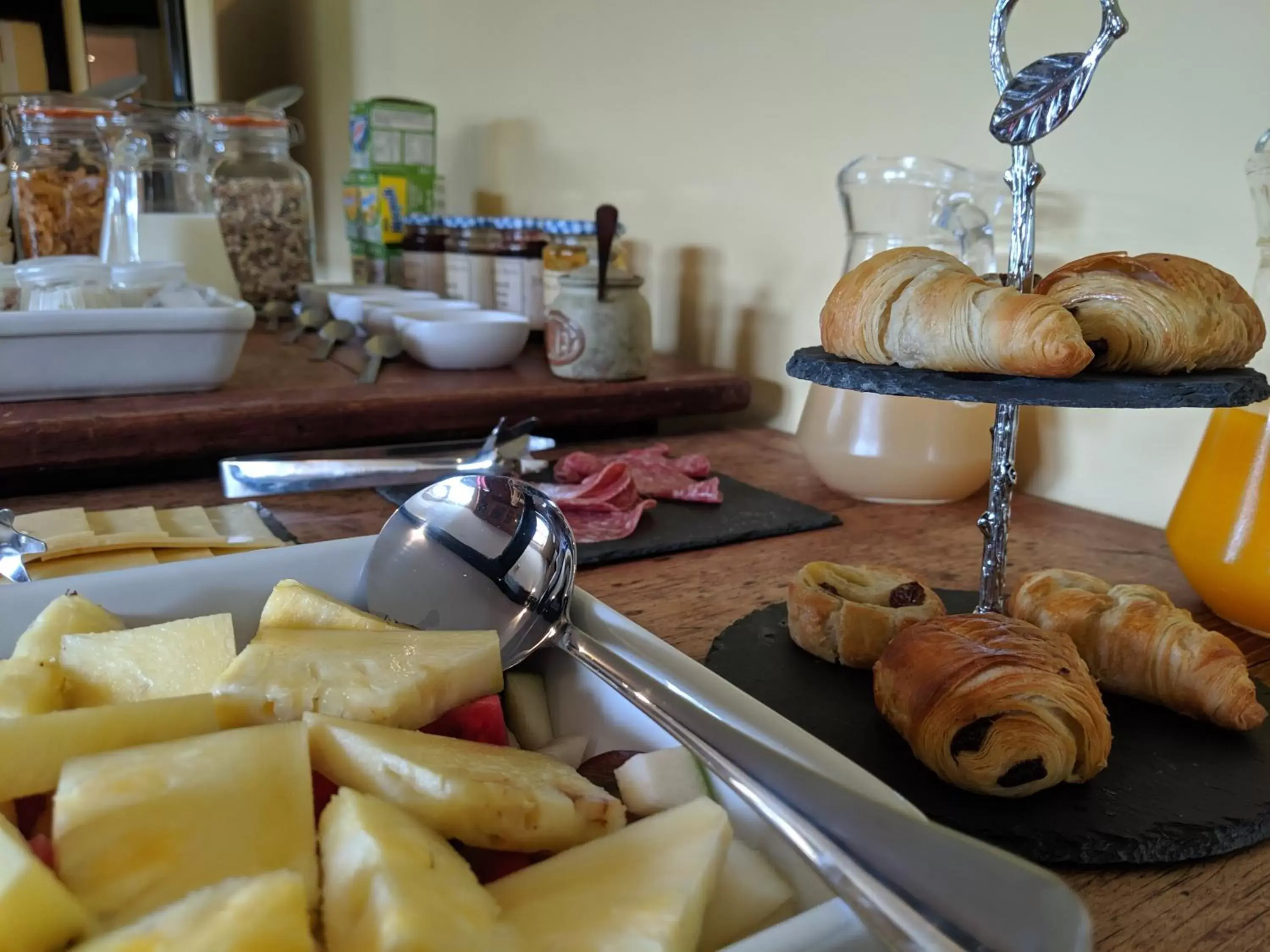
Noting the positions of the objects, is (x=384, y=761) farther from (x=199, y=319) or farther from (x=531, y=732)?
(x=199, y=319)

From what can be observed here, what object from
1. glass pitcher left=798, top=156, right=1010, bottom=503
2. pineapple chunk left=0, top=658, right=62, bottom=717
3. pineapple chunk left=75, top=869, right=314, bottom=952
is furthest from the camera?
glass pitcher left=798, top=156, right=1010, bottom=503

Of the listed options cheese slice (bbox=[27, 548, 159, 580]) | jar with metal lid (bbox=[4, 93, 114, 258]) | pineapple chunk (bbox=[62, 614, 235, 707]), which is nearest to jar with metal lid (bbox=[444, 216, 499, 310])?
jar with metal lid (bbox=[4, 93, 114, 258])

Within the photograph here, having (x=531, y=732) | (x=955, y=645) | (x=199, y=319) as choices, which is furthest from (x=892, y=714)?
(x=199, y=319)

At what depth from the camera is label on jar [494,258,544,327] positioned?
1.44 meters

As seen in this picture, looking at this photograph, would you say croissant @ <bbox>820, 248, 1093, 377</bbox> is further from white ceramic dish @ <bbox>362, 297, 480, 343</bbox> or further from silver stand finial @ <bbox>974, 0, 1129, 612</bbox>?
white ceramic dish @ <bbox>362, 297, 480, 343</bbox>

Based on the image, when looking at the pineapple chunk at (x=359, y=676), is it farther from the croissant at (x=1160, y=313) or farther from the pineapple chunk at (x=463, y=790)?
the croissant at (x=1160, y=313)

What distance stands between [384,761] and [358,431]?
29.3 inches

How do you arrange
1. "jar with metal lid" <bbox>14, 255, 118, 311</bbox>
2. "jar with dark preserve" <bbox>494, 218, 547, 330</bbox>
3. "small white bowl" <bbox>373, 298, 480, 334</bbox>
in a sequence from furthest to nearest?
"jar with dark preserve" <bbox>494, 218, 547, 330</bbox>, "small white bowl" <bbox>373, 298, 480, 334</bbox>, "jar with metal lid" <bbox>14, 255, 118, 311</bbox>

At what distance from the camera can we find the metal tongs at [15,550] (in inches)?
22.3

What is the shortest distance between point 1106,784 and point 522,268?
1.17m

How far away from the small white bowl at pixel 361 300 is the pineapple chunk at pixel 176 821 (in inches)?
46.3

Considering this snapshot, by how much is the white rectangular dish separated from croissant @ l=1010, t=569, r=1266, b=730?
0.23 meters

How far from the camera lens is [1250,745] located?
0.45m

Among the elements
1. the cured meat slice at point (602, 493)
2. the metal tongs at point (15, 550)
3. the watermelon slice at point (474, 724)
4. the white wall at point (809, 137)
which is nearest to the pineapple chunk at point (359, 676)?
the watermelon slice at point (474, 724)
